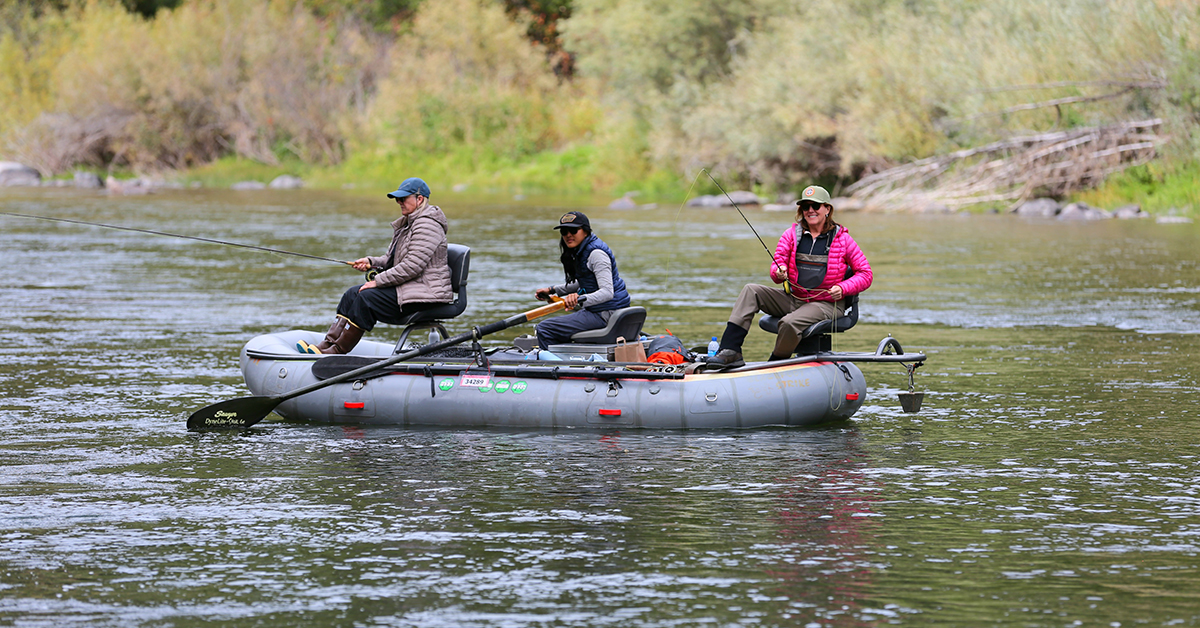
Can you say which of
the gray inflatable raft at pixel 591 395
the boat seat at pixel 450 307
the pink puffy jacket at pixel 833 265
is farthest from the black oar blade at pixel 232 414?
the pink puffy jacket at pixel 833 265

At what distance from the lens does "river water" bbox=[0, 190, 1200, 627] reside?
6.04 meters

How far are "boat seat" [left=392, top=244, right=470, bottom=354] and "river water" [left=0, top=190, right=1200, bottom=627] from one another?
0.83 metres

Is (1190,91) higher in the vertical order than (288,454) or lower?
higher

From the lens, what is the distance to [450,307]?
33.7 ft

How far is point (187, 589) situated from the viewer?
6.19 meters

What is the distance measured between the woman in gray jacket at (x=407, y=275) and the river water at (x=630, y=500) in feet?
2.72

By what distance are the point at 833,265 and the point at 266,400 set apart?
3.77m

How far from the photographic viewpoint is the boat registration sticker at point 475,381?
9750 millimetres

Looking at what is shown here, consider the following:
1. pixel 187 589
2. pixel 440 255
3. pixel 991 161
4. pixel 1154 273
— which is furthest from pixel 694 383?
pixel 991 161

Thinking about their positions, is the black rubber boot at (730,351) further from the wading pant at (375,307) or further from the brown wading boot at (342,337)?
the brown wading boot at (342,337)

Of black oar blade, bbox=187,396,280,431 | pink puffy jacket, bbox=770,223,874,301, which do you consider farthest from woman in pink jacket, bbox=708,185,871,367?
black oar blade, bbox=187,396,280,431

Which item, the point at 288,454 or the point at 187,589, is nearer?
the point at 187,589

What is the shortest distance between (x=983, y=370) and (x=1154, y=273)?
837 cm

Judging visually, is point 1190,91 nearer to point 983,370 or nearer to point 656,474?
point 983,370
